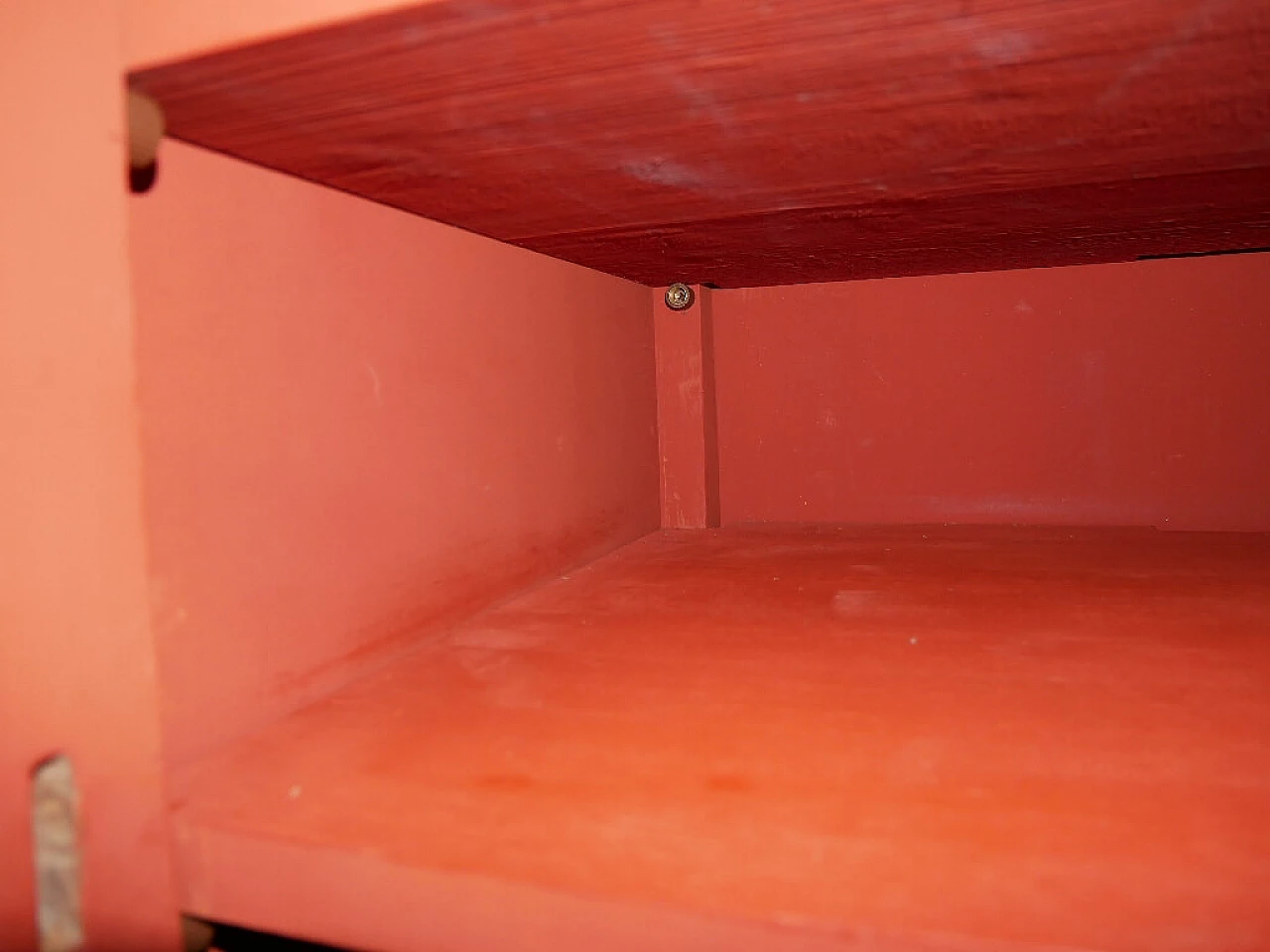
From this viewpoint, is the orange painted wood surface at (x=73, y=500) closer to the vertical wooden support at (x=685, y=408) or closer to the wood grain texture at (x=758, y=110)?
the wood grain texture at (x=758, y=110)

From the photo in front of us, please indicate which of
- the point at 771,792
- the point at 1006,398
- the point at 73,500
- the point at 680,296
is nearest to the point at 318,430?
the point at 73,500

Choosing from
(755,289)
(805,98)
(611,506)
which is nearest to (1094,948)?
(805,98)

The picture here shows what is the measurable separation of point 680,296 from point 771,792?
2194mm

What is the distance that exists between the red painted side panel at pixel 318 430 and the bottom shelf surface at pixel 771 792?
11cm

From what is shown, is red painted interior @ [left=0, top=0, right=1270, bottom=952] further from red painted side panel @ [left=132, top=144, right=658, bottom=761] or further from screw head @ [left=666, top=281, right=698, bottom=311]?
screw head @ [left=666, top=281, right=698, bottom=311]

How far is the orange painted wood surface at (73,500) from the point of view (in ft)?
3.19

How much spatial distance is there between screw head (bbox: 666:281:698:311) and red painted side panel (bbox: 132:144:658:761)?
765 mm

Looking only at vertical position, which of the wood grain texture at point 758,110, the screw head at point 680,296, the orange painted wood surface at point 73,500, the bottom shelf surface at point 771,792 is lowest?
the bottom shelf surface at point 771,792

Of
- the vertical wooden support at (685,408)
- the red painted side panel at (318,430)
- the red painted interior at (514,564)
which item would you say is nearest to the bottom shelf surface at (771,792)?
the red painted interior at (514,564)

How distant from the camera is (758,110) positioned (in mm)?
1137

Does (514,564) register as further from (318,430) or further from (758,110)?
(758,110)

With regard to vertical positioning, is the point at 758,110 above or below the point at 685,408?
above

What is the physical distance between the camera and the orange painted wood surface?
3.19 ft

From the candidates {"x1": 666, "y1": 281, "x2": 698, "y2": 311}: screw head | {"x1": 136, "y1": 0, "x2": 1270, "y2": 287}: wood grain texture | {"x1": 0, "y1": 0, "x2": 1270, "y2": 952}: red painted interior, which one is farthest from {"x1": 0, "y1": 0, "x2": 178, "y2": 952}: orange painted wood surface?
{"x1": 666, "y1": 281, "x2": 698, "y2": 311}: screw head
